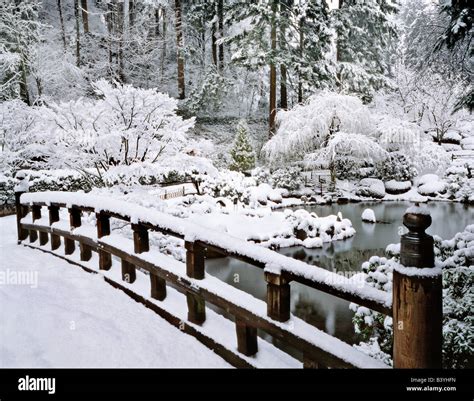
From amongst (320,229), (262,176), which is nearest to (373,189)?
(262,176)

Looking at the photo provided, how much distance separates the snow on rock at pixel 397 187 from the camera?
21.0m

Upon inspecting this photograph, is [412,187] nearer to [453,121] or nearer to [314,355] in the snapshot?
[453,121]

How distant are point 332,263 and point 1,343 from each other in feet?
30.0

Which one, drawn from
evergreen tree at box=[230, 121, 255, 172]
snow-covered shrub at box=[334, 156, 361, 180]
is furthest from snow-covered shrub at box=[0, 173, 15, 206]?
snow-covered shrub at box=[334, 156, 361, 180]

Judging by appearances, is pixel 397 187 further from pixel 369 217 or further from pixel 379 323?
pixel 379 323

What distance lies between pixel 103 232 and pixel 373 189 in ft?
60.6

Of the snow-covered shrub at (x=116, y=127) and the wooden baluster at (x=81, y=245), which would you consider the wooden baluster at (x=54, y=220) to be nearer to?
the wooden baluster at (x=81, y=245)

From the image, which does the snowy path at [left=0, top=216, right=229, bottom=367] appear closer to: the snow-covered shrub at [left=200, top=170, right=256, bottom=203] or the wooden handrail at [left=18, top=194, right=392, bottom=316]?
the wooden handrail at [left=18, top=194, right=392, bottom=316]

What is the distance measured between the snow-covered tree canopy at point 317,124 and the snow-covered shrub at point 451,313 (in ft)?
52.2

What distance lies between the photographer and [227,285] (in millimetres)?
2982

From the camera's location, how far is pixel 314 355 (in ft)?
7.25

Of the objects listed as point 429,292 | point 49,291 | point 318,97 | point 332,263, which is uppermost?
point 318,97
